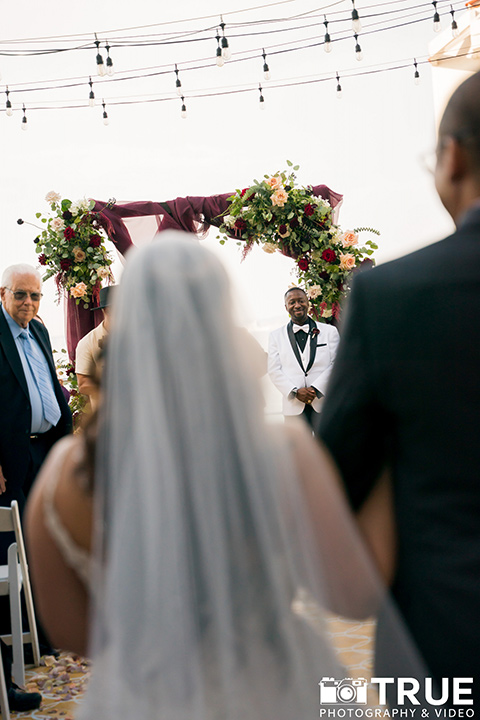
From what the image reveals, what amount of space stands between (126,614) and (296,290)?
20.5 ft

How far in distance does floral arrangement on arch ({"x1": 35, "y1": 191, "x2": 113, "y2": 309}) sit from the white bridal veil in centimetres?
636

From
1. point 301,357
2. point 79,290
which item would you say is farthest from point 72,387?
point 301,357

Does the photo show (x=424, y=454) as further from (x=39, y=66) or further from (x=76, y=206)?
(x=39, y=66)

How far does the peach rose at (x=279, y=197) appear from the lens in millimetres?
7352

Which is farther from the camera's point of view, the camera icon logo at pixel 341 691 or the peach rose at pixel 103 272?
the peach rose at pixel 103 272

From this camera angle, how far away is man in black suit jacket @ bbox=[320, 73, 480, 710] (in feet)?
3.47

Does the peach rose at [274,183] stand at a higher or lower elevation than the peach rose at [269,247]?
higher

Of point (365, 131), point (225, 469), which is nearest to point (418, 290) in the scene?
→ point (225, 469)

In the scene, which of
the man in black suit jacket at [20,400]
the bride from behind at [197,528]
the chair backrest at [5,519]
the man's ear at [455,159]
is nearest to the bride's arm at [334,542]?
the bride from behind at [197,528]

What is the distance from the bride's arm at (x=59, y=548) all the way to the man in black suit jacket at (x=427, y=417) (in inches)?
17.1

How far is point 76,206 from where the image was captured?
7.33 m

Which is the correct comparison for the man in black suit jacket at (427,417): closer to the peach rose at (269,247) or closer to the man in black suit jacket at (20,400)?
the man in black suit jacket at (20,400)

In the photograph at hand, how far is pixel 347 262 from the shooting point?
7.34 m

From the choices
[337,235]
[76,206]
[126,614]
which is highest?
[76,206]
